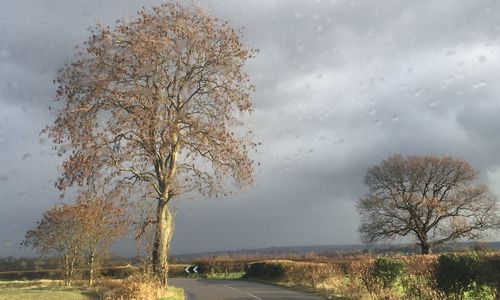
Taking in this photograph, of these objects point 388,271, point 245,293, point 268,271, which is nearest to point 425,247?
point 268,271

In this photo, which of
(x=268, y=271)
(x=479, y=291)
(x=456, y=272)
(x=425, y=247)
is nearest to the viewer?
(x=479, y=291)

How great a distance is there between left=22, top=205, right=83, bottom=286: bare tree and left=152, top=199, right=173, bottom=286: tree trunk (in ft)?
61.4

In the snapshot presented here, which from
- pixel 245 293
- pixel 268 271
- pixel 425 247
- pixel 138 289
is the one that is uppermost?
pixel 425 247

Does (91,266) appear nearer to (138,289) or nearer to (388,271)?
(138,289)

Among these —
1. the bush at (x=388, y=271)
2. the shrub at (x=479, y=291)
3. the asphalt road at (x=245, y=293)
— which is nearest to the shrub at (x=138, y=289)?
the asphalt road at (x=245, y=293)

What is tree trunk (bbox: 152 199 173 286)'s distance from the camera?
83.8 feet

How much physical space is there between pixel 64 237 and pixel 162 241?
20615 millimetres

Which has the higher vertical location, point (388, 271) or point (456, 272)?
point (388, 271)

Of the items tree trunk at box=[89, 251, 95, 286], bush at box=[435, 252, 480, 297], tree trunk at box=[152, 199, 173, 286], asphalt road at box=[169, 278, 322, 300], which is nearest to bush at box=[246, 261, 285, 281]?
asphalt road at box=[169, 278, 322, 300]

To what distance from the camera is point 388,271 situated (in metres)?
21.0

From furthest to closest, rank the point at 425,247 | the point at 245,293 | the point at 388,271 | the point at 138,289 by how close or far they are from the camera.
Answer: the point at 425,247 → the point at 245,293 → the point at 388,271 → the point at 138,289

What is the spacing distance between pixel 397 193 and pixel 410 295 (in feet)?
144

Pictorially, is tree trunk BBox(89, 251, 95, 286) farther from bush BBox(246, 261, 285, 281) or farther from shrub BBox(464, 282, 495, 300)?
shrub BBox(464, 282, 495, 300)

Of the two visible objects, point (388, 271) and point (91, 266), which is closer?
point (388, 271)
